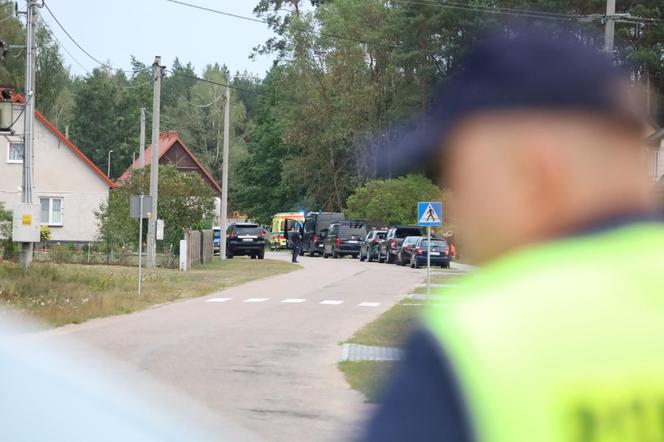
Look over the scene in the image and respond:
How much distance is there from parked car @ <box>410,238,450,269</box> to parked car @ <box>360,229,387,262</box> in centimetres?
662

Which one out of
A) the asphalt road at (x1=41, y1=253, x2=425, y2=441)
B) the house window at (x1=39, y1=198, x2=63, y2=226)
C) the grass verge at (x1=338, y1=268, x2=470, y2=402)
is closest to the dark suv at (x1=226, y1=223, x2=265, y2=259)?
the house window at (x1=39, y1=198, x2=63, y2=226)

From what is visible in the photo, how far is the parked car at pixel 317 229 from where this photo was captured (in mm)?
64188

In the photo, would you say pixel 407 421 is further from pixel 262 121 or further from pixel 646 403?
pixel 262 121

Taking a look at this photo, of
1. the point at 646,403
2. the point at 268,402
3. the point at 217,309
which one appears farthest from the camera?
the point at 217,309

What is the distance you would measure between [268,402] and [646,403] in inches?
368

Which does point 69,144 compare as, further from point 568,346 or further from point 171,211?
point 568,346

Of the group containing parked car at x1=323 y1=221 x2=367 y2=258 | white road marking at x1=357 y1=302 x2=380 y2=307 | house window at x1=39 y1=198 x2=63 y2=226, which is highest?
house window at x1=39 y1=198 x2=63 y2=226

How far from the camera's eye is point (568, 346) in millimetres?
1295

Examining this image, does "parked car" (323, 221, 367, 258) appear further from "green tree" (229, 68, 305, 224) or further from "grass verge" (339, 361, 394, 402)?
"grass verge" (339, 361, 394, 402)

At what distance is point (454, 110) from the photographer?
1.62 m

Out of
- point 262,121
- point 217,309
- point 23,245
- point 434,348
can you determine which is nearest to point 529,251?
point 434,348

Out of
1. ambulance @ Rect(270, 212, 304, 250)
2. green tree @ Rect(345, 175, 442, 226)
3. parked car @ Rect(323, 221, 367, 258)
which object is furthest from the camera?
ambulance @ Rect(270, 212, 304, 250)

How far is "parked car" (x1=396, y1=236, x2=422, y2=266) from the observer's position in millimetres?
48000

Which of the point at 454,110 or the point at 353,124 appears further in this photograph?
the point at 353,124
